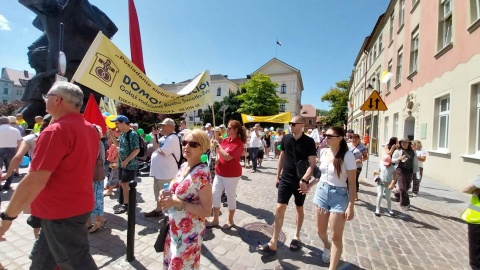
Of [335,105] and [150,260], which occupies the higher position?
[335,105]

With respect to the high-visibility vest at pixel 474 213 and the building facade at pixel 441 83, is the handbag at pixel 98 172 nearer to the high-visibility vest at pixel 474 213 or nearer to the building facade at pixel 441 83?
the high-visibility vest at pixel 474 213

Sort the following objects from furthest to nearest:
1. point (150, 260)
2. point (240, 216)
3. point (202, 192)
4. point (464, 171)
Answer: point (464, 171), point (240, 216), point (150, 260), point (202, 192)

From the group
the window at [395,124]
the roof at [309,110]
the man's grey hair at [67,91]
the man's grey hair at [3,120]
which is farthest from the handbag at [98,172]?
the roof at [309,110]

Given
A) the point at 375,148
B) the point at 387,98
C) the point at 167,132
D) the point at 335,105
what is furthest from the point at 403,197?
the point at 335,105

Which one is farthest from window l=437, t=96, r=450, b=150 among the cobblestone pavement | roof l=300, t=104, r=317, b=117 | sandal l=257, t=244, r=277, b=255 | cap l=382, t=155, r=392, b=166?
roof l=300, t=104, r=317, b=117

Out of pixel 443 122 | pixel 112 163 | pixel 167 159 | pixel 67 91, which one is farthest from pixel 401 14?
pixel 67 91

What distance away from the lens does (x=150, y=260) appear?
3.21 meters

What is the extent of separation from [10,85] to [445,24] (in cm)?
9891

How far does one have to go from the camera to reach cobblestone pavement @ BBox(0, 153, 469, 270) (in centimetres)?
325

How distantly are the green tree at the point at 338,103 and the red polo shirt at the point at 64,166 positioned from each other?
6115cm

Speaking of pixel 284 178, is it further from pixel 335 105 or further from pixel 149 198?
pixel 335 105

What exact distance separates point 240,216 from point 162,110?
2.68m

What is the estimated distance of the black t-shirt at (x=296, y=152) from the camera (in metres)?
3.54

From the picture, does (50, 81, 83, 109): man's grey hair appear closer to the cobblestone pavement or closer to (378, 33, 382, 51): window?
the cobblestone pavement
